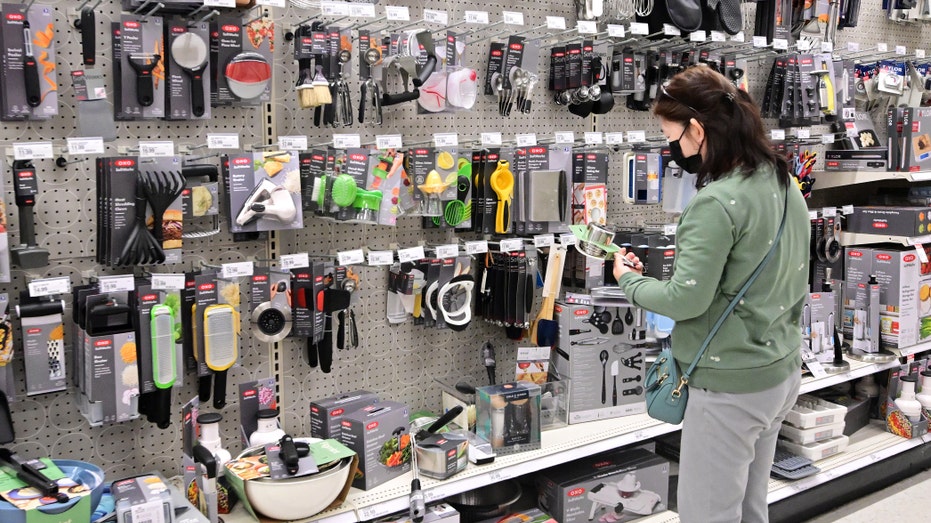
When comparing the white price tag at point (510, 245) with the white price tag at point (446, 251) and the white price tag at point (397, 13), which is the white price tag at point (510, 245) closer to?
the white price tag at point (446, 251)

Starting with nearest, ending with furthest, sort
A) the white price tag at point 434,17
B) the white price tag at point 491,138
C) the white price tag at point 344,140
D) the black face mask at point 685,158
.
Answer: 1. the black face mask at point 685,158
2. the white price tag at point 344,140
3. the white price tag at point 434,17
4. the white price tag at point 491,138

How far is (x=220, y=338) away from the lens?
2.50 m

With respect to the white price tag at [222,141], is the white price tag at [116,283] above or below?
below

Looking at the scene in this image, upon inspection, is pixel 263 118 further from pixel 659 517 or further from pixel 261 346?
pixel 659 517

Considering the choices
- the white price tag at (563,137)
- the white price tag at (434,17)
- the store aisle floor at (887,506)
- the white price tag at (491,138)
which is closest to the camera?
the white price tag at (434,17)

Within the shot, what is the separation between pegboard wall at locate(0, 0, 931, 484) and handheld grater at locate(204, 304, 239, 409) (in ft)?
0.71

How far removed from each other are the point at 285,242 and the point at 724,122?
1.57 meters

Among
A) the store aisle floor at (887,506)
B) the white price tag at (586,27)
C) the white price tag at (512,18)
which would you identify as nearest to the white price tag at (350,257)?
the white price tag at (512,18)

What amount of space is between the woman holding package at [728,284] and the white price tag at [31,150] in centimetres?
171

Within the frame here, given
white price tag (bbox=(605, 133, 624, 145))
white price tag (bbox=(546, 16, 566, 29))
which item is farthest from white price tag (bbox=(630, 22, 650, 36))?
white price tag (bbox=(605, 133, 624, 145))

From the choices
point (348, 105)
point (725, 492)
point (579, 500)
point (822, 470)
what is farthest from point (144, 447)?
point (822, 470)

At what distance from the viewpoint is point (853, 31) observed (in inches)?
182

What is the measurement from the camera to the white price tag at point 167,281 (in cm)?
238

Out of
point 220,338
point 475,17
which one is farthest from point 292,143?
point 475,17
